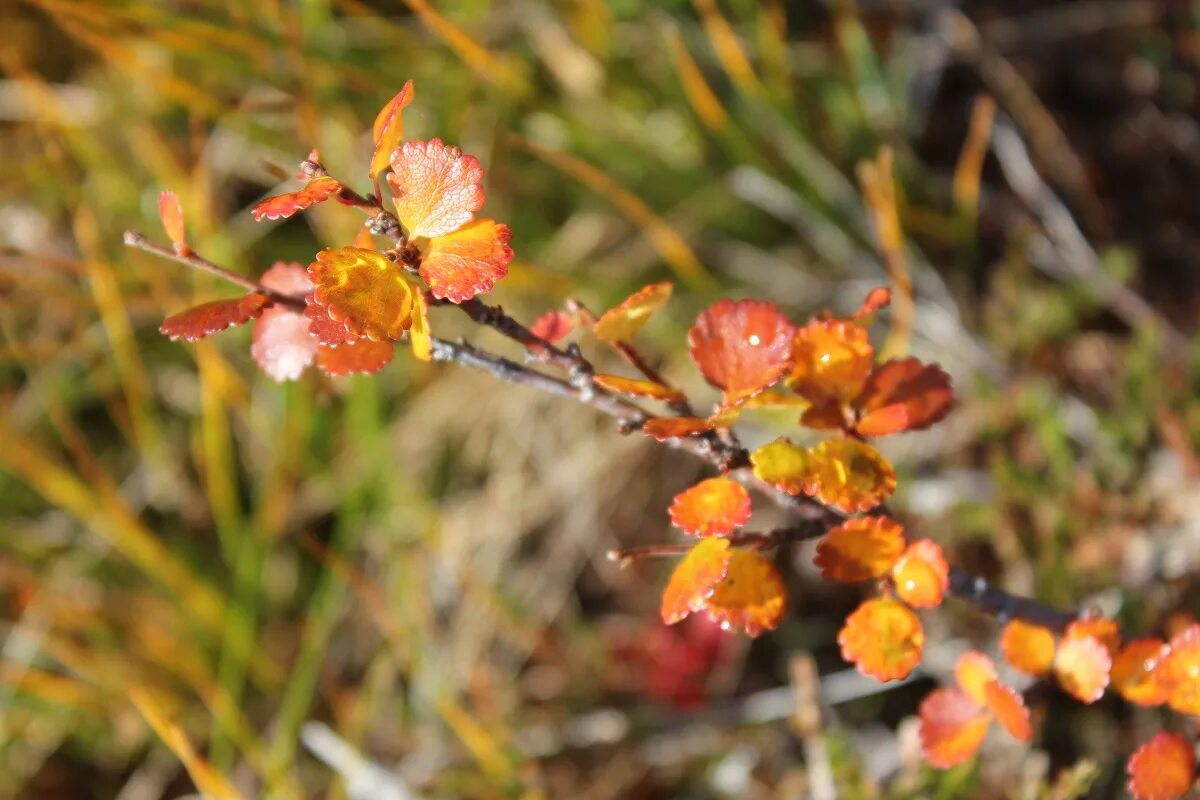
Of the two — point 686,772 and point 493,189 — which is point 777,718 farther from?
point 493,189

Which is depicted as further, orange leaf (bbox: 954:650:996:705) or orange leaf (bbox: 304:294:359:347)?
orange leaf (bbox: 954:650:996:705)

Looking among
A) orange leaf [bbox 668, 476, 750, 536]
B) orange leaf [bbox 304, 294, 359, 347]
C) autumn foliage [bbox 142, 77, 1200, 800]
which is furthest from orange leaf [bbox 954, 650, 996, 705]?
orange leaf [bbox 304, 294, 359, 347]

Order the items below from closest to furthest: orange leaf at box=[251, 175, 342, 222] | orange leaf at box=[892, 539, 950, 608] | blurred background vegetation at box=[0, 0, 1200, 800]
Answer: orange leaf at box=[251, 175, 342, 222] < orange leaf at box=[892, 539, 950, 608] < blurred background vegetation at box=[0, 0, 1200, 800]

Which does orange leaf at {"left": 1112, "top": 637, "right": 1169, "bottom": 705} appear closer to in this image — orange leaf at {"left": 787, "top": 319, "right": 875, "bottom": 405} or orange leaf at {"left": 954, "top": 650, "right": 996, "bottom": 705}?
orange leaf at {"left": 954, "top": 650, "right": 996, "bottom": 705}

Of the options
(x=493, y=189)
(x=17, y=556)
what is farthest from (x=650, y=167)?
(x=17, y=556)

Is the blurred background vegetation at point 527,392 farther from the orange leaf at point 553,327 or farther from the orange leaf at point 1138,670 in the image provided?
the orange leaf at point 553,327
